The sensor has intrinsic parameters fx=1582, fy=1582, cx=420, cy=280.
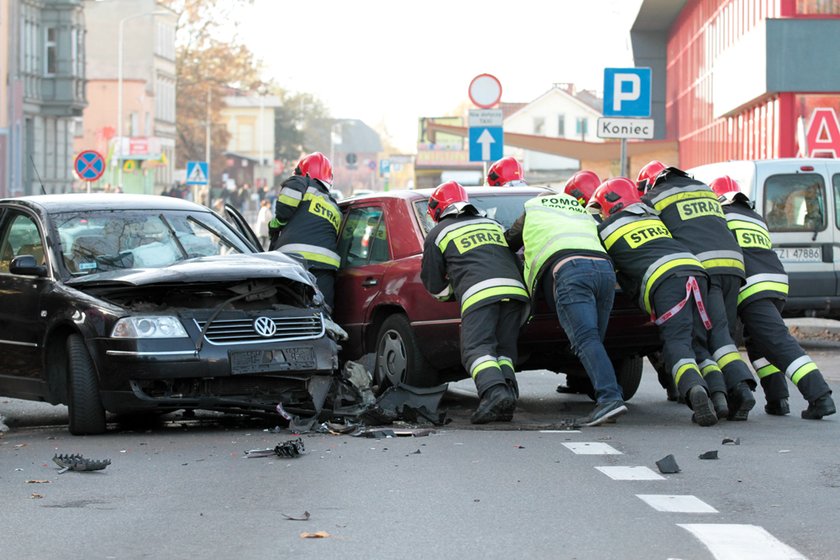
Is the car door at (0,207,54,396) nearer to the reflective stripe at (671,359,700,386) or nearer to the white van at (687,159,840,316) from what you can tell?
the reflective stripe at (671,359,700,386)

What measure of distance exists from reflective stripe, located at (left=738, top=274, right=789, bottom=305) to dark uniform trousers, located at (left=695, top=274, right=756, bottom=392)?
206 millimetres

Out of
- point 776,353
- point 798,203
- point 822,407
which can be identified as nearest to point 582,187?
point 776,353

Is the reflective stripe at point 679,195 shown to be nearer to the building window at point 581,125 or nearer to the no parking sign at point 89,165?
the no parking sign at point 89,165

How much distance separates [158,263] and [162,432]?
1.20m

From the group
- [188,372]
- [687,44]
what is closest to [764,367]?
[188,372]

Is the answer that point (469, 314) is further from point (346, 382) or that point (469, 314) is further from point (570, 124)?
point (570, 124)

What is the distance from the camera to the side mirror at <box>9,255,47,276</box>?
35.0ft

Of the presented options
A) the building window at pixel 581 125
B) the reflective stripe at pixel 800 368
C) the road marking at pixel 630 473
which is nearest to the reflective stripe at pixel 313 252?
the reflective stripe at pixel 800 368

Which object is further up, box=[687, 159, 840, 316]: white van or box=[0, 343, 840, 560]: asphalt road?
box=[687, 159, 840, 316]: white van

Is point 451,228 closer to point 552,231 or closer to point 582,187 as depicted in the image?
point 552,231

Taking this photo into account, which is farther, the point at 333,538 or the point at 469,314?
the point at 469,314

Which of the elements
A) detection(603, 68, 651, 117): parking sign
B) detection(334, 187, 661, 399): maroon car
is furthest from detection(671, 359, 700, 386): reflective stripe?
detection(603, 68, 651, 117): parking sign

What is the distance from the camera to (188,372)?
10023 mm

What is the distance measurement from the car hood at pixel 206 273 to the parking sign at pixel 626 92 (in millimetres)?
10307
